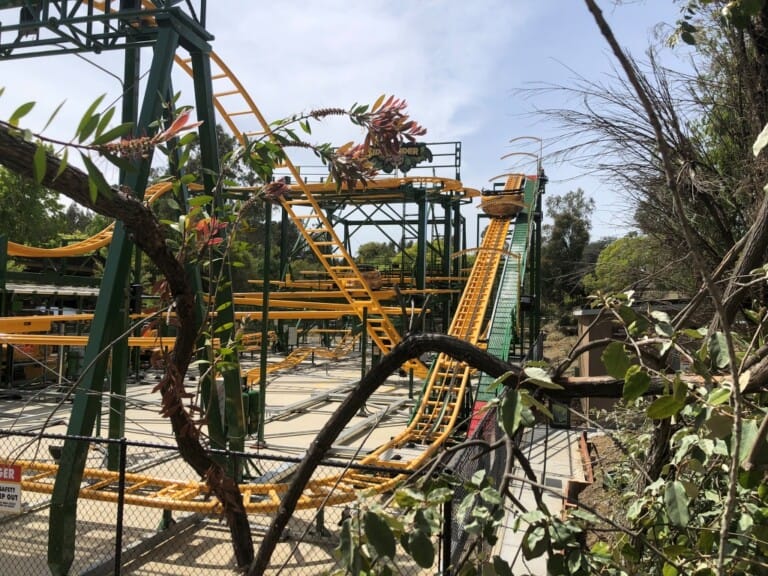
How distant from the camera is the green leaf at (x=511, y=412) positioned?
51.3 inches

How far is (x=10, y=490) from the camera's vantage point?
13.7 feet

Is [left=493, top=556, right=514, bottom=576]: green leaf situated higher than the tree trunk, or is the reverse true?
the tree trunk

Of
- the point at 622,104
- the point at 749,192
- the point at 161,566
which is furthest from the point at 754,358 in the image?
the point at 161,566

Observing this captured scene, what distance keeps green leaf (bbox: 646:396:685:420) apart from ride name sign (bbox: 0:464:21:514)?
4.28 metres

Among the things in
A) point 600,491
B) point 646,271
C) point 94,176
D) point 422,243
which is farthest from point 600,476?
point 422,243

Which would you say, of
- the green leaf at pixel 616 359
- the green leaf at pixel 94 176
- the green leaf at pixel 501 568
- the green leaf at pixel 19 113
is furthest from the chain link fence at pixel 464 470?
the green leaf at pixel 19 113

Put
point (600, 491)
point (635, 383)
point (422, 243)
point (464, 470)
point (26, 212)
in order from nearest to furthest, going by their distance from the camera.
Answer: point (635, 383) → point (464, 470) → point (600, 491) → point (422, 243) → point (26, 212)

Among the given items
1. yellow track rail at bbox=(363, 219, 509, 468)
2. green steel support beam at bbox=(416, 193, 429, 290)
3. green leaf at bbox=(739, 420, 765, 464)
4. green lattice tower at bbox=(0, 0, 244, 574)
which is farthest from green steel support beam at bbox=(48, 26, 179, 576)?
green steel support beam at bbox=(416, 193, 429, 290)

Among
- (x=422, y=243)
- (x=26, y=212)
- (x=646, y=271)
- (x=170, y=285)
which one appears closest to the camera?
(x=170, y=285)

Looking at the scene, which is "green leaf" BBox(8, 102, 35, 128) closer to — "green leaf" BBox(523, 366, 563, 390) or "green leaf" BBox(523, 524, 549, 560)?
"green leaf" BBox(523, 366, 563, 390)

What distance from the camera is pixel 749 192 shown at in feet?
9.95

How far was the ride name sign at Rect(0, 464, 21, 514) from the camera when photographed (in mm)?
4162

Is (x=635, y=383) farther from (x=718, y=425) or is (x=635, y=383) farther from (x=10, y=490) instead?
(x=10, y=490)

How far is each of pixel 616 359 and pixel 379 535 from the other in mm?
647
